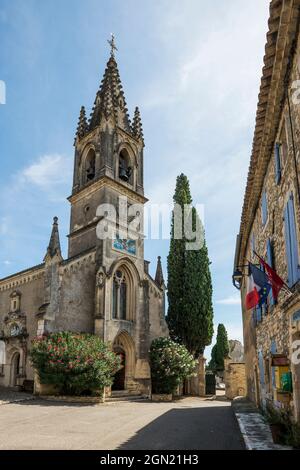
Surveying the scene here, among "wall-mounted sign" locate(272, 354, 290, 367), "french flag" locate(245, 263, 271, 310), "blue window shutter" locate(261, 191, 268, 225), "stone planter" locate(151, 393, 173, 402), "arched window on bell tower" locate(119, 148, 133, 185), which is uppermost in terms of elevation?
"arched window on bell tower" locate(119, 148, 133, 185)

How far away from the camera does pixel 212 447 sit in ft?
26.7

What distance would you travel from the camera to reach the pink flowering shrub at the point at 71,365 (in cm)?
1839

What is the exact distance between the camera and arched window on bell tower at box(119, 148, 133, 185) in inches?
1127

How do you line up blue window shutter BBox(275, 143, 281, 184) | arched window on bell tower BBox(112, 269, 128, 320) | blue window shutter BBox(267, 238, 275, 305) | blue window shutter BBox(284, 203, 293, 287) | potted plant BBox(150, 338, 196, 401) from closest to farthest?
blue window shutter BBox(284, 203, 293, 287), blue window shutter BBox(275, 143, 281, 184), blue window shutter BBox(267, 238, 275, 305), potted plant BBox(150, 338, 196, 401), arched window on bell tower BBox(112, 269, 128, 320)

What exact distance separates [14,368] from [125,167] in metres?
15.5

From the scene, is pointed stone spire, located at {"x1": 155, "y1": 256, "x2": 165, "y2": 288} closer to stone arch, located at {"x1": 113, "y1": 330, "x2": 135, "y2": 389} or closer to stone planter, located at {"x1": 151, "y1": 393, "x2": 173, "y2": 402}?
stone arch, located at {"x1": 113, "y1": 330, "x2": 135, "y2": 389}

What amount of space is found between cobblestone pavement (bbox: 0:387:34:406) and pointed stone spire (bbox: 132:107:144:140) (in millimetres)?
19643

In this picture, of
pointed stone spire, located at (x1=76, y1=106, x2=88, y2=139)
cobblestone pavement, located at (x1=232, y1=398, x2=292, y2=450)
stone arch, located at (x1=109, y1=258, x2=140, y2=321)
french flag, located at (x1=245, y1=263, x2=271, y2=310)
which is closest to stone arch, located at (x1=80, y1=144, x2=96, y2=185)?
pointed stone spire, located at (x1=76, y1=106, x2=88, y2=139)

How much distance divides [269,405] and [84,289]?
1457 centimetres

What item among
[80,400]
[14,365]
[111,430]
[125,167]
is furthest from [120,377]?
[125,167]

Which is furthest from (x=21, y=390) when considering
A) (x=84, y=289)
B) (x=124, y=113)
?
(x=124, y=113)

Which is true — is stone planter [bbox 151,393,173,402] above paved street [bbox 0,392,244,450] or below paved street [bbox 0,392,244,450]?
below

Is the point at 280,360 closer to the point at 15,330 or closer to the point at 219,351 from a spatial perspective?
the point at 15,330
